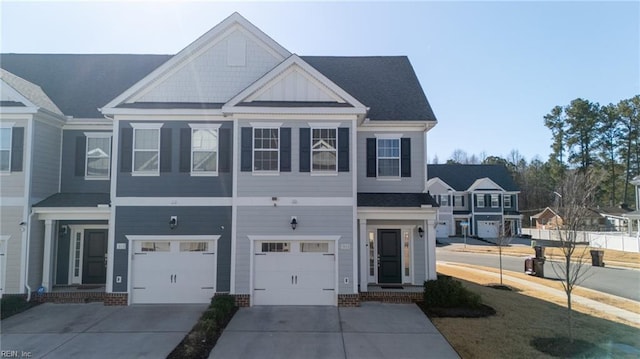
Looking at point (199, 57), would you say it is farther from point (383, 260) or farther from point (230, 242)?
point (383, 260)

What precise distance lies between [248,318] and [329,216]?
406 cm

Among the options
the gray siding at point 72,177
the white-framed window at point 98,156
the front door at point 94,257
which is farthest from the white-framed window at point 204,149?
the front door at point 94,257

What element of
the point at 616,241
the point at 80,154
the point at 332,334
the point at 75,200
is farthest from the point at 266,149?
the point at 616,241

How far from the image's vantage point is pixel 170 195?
41.3 ft

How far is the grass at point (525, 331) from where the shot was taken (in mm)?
8594

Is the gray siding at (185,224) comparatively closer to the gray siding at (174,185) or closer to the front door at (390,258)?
the gray siding at (174,185)

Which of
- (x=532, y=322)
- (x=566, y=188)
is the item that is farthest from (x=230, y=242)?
(x=566, y=188)

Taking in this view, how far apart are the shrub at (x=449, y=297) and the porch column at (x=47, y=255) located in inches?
521

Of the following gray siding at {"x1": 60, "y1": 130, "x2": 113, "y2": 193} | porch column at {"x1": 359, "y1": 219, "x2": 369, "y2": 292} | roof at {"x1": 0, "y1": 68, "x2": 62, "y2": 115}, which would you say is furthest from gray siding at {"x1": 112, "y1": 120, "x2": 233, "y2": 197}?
porch column at {"x1": 359, "y1": 219, "x2": 369, "y2": 292}

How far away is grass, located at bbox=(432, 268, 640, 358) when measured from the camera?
28.2 ft

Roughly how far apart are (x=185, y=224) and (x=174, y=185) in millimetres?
1421

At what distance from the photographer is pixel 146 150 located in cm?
1279

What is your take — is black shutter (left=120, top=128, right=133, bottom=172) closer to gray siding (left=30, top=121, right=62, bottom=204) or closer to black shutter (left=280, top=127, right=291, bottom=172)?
gray siding (left=30, top=121, right=62, bottom=204)

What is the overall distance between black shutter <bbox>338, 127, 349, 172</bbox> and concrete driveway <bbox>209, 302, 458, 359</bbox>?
4.67 m
